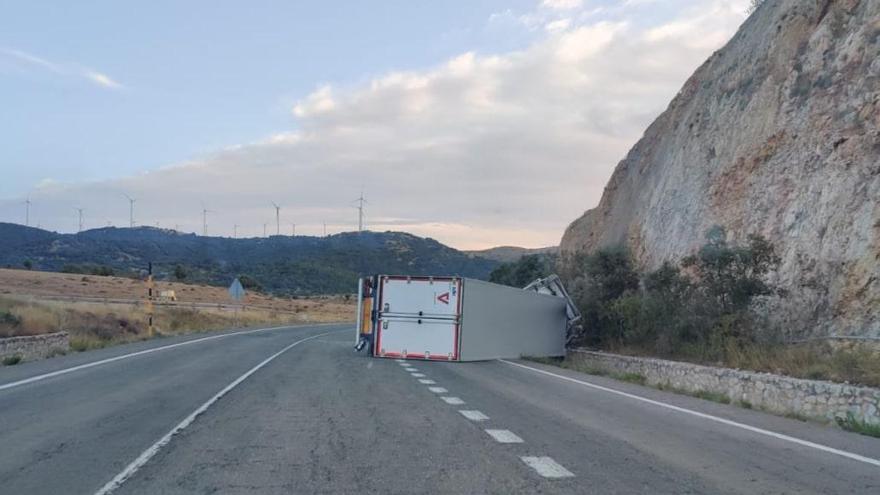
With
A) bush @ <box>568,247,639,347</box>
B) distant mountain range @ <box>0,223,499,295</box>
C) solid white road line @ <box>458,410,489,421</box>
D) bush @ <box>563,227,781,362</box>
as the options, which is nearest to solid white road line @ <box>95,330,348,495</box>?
solid white road line @ <box>458,410,489,421</box>

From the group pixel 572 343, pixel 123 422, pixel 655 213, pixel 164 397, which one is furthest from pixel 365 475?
pixel 655 213

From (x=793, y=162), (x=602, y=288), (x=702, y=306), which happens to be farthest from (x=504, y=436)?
(x=602, y=288)

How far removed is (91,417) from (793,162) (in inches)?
883

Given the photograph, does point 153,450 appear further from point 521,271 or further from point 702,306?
point 521,271

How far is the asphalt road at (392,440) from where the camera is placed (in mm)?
8148

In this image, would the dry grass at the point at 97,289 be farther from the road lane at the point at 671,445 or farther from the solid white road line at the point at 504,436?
the solid white road line at the point at 504,436

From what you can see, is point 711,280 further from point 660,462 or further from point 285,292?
point 285,292

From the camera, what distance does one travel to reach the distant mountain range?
122 metres

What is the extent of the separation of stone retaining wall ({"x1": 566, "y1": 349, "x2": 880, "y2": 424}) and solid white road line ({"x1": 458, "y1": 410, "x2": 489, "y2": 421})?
5412mm

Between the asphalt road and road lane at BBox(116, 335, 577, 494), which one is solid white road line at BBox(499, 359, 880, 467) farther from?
road lane at BBox(116, 335, 577, 494)

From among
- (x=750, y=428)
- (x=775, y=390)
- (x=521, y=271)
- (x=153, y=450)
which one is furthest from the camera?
(x=521, y=271)

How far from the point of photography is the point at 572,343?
34719 mm

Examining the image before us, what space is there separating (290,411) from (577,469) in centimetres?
581

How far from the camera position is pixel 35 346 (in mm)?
25031
